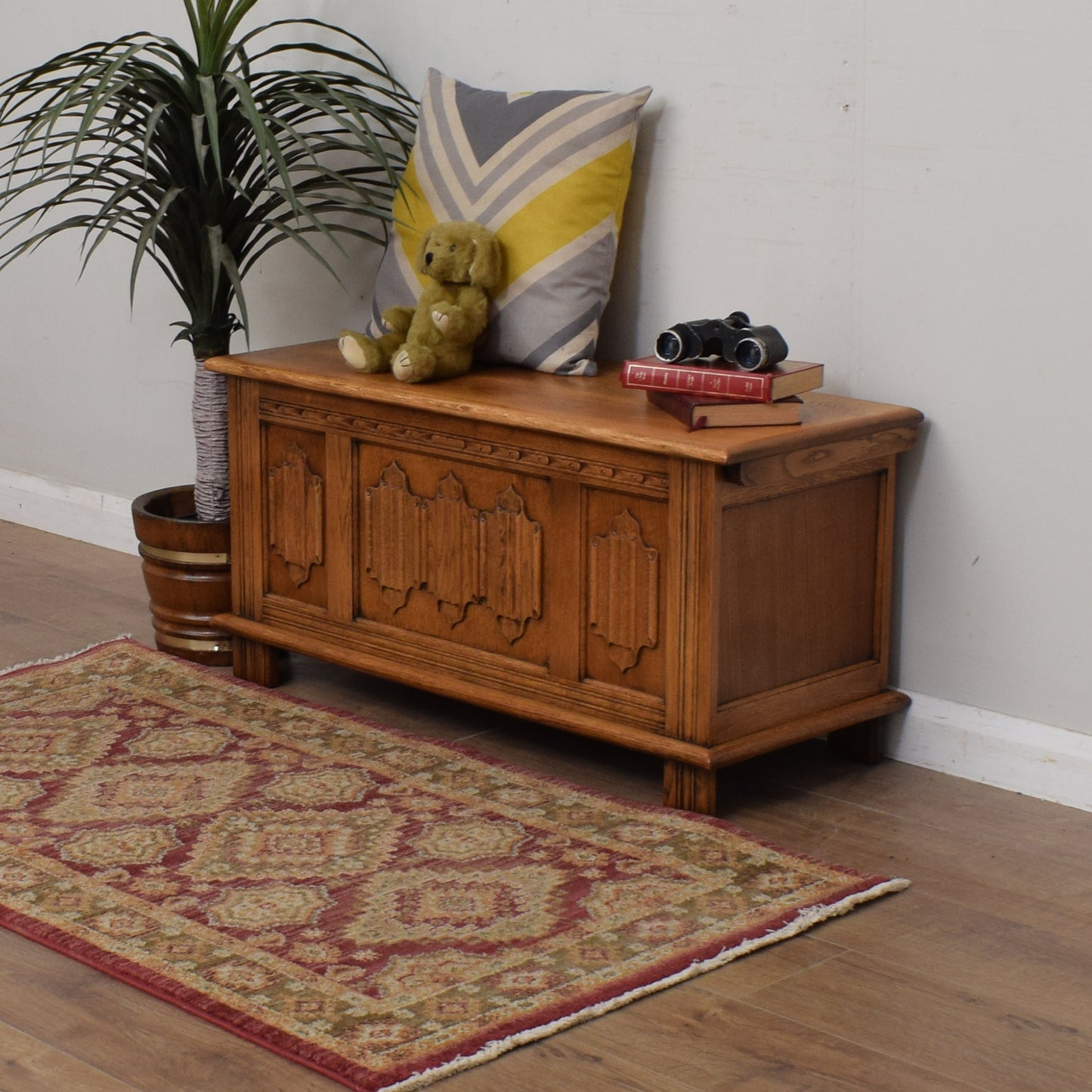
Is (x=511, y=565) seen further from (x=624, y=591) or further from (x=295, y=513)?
(x=295, y=513)

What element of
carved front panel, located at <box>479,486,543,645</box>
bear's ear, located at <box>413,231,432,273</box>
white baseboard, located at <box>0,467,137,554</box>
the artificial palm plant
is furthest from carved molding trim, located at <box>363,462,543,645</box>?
white baseboard, located at <box>0,467,137,554</box>

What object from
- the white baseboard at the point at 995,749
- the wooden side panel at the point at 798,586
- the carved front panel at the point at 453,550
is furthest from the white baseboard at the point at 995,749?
the carved front panel at the point at 453,550

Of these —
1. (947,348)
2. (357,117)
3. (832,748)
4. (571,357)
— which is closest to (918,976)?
(832,748)

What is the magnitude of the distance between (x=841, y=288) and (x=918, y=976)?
124 centimetres

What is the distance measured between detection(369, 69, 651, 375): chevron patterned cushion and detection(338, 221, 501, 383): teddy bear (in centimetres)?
5

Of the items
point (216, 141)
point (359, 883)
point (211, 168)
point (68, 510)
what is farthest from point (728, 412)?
point (68, 510)

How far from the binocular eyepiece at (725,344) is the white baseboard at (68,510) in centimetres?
196

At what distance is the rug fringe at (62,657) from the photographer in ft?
11.2

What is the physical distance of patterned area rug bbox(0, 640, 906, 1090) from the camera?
84.0 inches

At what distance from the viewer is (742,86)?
3.05 m

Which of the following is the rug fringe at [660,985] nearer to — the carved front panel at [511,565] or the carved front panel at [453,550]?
the carved front panel at [511,565]

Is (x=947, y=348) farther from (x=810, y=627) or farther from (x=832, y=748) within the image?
(x=832, y=748)

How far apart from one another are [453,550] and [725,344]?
0.61m

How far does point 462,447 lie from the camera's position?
295cm
